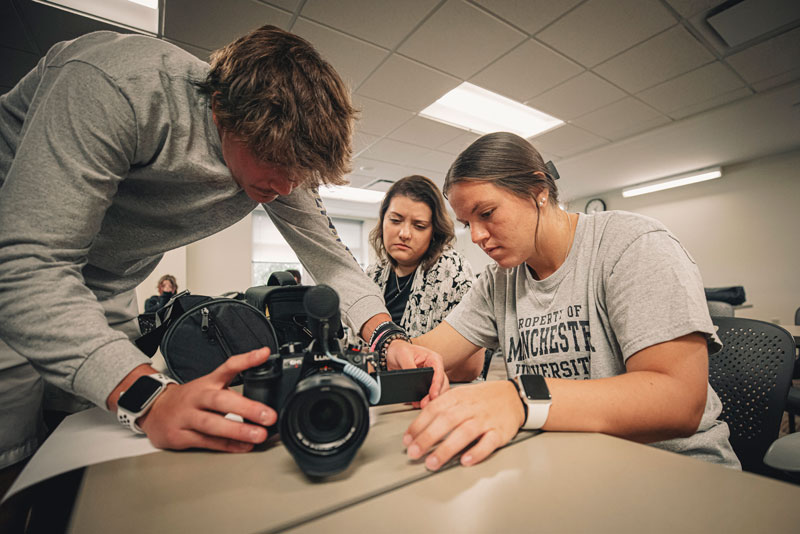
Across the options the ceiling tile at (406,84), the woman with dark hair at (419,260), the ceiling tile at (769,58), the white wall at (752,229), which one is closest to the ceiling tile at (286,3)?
the ceiling tile at (406,84)

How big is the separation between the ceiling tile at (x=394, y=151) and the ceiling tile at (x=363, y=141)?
72mm

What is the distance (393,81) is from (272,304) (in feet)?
8.14

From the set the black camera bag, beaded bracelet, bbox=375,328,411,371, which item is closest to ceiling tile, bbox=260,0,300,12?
the black camera bag

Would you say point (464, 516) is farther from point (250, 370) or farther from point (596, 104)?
point (596, 104)

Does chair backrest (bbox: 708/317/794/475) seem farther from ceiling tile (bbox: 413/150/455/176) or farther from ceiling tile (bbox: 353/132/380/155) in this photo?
ceiling tile (bbox: 413/150/455/176)

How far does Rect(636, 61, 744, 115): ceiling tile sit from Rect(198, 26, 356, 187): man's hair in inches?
137

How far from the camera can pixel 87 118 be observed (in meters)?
0.60

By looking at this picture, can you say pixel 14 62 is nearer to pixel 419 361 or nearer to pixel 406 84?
pixel 406 84

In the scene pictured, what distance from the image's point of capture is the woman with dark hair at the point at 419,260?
5.32 feet

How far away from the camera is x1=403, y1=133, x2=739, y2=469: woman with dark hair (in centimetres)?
56

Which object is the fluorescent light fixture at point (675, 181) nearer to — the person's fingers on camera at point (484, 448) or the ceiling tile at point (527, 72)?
the ceiling tile at point (527, 72)

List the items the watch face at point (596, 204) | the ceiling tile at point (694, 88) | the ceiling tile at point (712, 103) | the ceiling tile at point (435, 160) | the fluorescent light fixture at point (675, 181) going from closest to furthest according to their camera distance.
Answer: the ceiling tile at point (694, 88) → the ceiling tile at point (712, 103) → the ceiling tile at point (435, 160) → the fluorescent light fixture at point (675, 181) → the watch face at point (596, 204)

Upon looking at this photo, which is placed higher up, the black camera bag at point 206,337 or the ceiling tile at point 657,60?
the ceiling tile at point 657,60

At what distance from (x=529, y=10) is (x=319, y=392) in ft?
8.54
